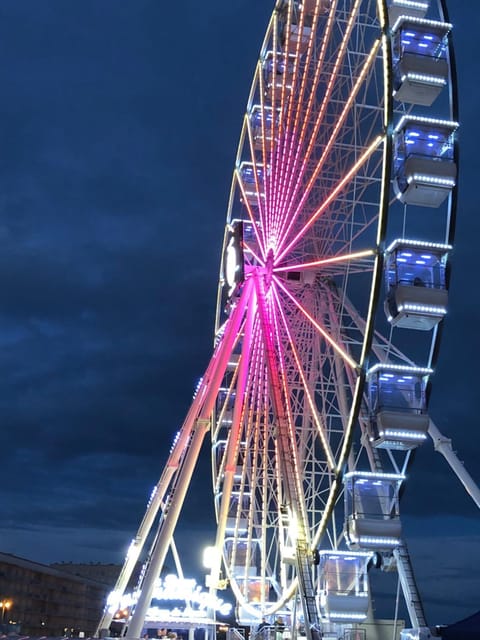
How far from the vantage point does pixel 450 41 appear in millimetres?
19172

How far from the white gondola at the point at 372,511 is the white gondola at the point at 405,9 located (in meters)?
11.3

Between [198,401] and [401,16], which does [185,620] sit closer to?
[198,401]

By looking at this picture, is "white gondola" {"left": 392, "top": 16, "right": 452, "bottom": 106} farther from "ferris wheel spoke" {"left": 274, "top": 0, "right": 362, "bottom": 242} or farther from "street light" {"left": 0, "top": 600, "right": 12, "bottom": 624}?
"street light" {"left": 0, "top": 600, "right": 12, "bottom": 624}

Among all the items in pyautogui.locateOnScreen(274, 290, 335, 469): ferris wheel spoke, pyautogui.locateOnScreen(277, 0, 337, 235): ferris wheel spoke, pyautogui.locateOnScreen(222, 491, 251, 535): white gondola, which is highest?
pyautogui.locateOnScreen(277, 0, 337, 235): ferris wheel spoke

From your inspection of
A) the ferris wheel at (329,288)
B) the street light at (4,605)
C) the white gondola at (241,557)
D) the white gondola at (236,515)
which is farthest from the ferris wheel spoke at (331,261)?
Result: the street light at (4,605)

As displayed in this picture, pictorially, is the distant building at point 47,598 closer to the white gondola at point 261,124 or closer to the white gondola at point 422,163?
the white gondola at point 261,124

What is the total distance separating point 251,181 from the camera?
28.8m

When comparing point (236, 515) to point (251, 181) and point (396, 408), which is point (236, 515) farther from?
point (396, 408)

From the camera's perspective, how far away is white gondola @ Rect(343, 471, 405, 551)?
1820 centimetres

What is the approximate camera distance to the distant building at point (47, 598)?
6481 centimetres

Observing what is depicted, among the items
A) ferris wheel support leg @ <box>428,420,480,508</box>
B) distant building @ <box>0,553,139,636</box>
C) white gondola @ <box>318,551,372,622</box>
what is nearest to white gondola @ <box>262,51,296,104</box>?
ferris wheel support leg @ <box>428,420,480,508</box>

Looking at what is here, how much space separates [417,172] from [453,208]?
146cm

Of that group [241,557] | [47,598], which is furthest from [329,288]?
[47,598]

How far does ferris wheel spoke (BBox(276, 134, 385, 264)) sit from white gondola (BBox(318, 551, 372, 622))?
8.84m
